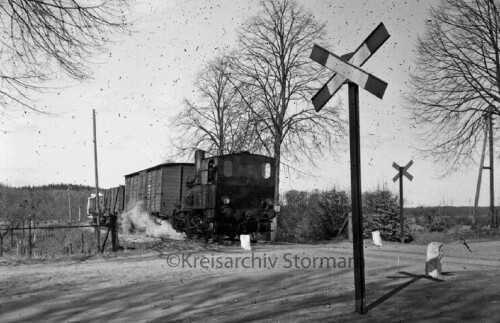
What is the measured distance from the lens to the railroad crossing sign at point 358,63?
5.97 metres

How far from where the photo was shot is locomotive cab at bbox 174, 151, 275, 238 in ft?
60.7

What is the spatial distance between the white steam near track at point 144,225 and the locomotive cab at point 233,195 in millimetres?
4203

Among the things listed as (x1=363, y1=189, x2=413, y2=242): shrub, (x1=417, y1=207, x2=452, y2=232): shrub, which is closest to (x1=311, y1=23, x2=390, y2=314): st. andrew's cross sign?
(x1=363, y1=189, x2=413, y2=242): shrub

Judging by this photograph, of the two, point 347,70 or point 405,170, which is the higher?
point 347,70

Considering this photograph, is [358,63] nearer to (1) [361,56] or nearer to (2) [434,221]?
(1) [361,56]

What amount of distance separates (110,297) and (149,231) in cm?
1827

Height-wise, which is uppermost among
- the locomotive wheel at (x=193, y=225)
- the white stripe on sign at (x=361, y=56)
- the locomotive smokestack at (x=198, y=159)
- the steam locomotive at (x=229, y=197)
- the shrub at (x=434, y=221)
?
the white stripe on sign at (x=361, y=56)

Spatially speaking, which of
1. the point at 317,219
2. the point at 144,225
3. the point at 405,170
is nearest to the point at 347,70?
the point at 405,170

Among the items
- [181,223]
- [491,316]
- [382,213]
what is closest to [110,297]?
[491,316]

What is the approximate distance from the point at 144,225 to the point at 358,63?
22.8 meters

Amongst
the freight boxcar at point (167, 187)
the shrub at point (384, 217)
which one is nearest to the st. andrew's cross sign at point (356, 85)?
the freight boxcar at point (167, 187)

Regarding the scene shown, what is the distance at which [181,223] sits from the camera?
22.3 m

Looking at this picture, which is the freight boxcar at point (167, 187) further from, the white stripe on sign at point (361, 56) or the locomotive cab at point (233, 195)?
the white stripe on sign at point (361, 56)

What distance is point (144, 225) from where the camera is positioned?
89.9 ft
